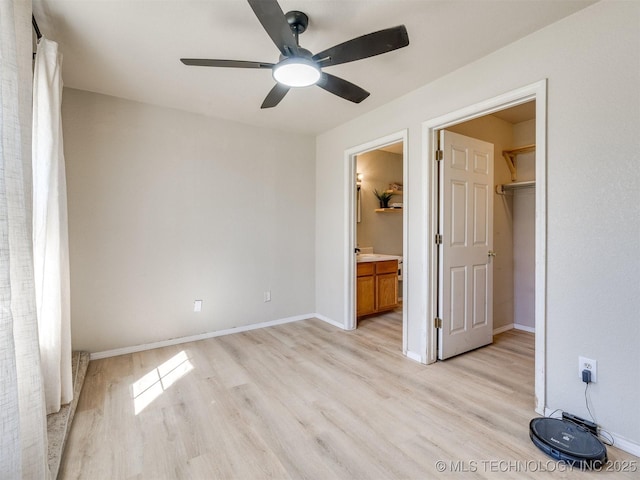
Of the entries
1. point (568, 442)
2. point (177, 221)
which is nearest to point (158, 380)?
point (177, 221)

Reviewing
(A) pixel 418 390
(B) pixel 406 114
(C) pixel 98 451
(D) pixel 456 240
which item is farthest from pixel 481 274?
(C) pixel 98 451

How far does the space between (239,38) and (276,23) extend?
2.47ft

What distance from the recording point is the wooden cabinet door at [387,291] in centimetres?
439

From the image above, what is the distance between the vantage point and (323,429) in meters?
1.92

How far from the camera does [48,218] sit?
73.9 inches

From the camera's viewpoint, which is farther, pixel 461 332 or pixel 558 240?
pixel 461 332

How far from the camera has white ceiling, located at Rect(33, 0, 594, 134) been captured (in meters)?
1.81

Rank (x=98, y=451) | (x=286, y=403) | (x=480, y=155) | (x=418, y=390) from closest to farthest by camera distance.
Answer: (x=98, y=451)
(x=286, y=403)
(x=418, y=390)
(x=480, y=155)

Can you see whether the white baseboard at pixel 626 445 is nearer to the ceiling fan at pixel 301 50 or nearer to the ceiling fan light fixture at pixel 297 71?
the ceiling fan at pixel 301 50

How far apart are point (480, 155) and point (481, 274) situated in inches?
47.8

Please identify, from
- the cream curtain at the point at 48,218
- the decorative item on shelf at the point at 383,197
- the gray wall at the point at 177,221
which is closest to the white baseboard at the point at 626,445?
the gray wall at the point at 177,221

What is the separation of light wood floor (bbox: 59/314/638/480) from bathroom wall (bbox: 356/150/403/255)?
2.33m

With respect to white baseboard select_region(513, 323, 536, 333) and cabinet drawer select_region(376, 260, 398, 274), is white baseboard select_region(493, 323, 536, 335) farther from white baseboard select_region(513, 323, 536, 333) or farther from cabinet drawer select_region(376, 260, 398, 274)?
cabinet drawer select_region(376, 260, 398, 274)

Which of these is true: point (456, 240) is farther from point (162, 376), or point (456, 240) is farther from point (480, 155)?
point (162, 376)
